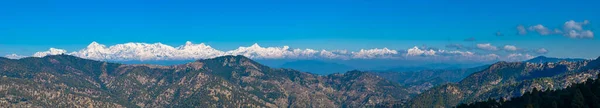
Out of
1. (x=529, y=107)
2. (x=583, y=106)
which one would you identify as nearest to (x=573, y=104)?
(x=583, y=106)

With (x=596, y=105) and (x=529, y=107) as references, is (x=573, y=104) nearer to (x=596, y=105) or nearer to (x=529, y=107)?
(x=596, y=105)

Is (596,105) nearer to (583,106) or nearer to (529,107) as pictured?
(583,106)

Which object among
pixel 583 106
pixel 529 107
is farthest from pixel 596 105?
pixel 529 107

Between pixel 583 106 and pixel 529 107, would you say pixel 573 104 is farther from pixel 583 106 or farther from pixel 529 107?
pixel 529 107
